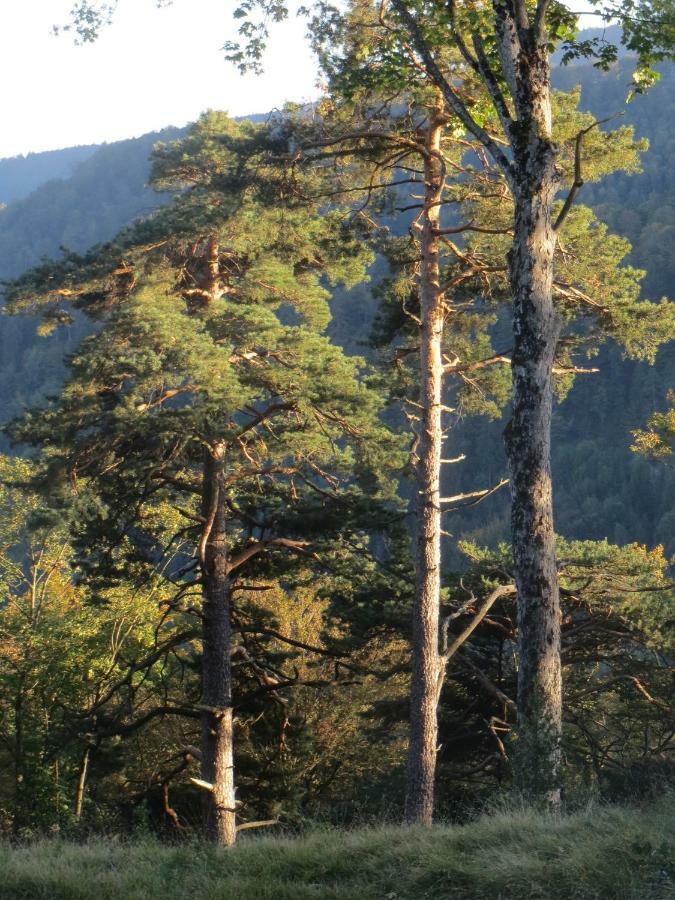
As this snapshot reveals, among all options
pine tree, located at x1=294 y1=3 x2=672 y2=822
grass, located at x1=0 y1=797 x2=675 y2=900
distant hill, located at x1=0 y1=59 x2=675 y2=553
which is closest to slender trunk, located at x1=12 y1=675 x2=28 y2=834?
pine tree, located at x1=294 y1=3 x2=672 y2=822

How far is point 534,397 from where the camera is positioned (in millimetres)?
8961

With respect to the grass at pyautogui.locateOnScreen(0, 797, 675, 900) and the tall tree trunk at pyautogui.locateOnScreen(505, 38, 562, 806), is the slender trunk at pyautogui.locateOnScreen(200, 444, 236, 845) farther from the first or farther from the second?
the grass at pyautogui.locateOnScreen(0, 797, 675, 900)

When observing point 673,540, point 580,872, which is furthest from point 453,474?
point 580,872

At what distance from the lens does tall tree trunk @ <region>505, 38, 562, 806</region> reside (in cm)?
887

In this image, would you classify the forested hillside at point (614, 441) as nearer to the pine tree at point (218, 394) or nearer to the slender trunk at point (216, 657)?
the pine tree at point (218, 394)

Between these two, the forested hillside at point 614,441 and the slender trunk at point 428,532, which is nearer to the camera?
the slender trunk at point 428,532

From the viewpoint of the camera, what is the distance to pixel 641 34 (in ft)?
32.0

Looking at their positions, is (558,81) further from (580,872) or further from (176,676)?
(580,872)

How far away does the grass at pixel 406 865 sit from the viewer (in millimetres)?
5461

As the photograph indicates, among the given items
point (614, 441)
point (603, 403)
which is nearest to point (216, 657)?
point (614, 441)

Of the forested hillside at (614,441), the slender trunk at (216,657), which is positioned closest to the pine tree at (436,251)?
the slender trunk at (216,657)

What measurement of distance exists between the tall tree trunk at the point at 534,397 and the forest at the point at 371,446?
0.03 m

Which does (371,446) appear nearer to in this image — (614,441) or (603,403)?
(614,441)

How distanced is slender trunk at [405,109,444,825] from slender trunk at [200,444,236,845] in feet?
9.11
